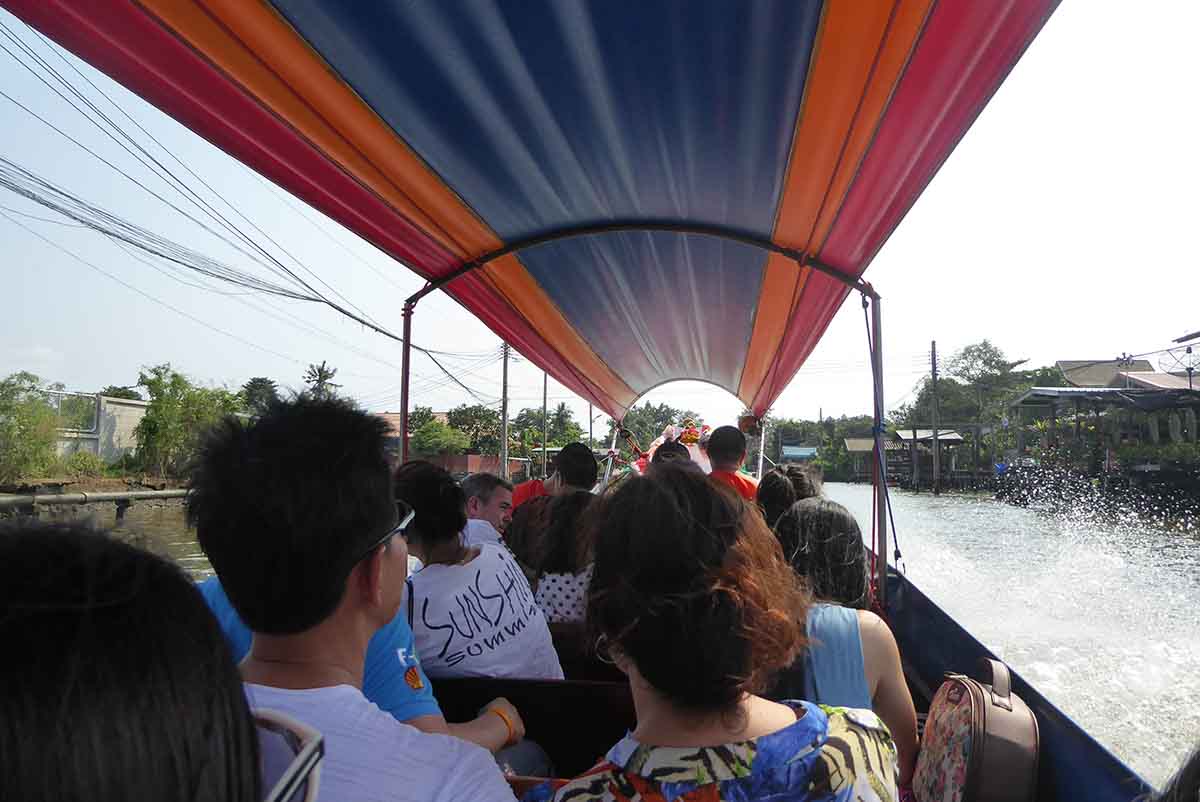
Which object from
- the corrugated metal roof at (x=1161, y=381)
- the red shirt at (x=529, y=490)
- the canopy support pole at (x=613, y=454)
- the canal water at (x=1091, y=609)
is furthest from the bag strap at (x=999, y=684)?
the corrugated metal roof at (x=1161, y=381)

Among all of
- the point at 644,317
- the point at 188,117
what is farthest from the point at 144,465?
the point at 188,117

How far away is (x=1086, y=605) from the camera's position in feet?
30.9

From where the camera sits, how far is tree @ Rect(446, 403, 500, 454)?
55412 millimetres

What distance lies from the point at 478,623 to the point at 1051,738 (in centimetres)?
147

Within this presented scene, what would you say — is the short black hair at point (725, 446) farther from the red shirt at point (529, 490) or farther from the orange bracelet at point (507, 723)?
the orange bracelet at point (507, 723)

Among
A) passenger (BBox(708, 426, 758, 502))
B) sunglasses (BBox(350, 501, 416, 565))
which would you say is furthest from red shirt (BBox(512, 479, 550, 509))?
sunglasses (BBox(350, 501, 416, 565))

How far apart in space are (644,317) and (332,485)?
467cm

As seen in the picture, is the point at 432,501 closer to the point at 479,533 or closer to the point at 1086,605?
the point at 479,533

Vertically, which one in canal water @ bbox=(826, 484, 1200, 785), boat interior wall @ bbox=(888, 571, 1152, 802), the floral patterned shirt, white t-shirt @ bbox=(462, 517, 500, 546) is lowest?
canal water @ bbox=(826, 484, 1200, 785)

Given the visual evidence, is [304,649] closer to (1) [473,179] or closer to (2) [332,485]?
(2) [332,485]

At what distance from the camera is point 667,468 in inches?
44.9

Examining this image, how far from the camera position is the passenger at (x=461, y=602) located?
5.90ft

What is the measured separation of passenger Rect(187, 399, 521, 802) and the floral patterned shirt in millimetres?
159

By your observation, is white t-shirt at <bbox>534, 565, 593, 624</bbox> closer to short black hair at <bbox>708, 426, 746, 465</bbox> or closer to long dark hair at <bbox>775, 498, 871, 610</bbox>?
long dark hair at <bbox>775, 498, 871, 610</bbox>
